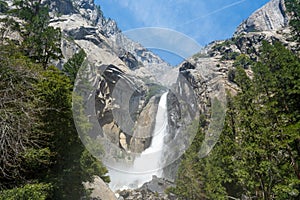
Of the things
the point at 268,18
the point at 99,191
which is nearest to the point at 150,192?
the point at 99,191

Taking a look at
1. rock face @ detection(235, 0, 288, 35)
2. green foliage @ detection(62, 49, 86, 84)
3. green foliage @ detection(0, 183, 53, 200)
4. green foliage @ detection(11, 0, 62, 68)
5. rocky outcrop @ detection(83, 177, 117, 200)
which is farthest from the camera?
rock face @ detection(235, 0, 288, 35)

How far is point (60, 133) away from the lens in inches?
320

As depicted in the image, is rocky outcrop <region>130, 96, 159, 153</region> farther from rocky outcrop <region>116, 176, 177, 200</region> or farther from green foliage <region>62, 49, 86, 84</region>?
rocky outcrop <region>116, 176, 177, 200</region>

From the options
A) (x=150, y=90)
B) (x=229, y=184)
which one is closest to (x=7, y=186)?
(x=150, y=90)

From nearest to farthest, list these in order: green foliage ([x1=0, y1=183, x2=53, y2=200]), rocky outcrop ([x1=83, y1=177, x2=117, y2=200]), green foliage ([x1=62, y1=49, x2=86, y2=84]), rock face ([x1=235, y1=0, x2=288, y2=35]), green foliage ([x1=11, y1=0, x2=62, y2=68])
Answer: green foliage ([x1=0, y1=183, x2=53, y2=200]) < green foliage ([x1=11, y1=0, x2=62, y2=68]) < rocky outcrop ([x1=83, y1=177, x2=117, y2=200]) < green foliage ([x1=62, y1=49, x2=86, y2=84]) < rock face ([x1=235, y1=0, x2=288, y2=35])

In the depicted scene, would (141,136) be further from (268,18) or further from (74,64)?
(268,18)

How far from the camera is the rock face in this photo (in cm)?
6944

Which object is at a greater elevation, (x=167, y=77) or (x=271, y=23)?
(x=271, y=23)

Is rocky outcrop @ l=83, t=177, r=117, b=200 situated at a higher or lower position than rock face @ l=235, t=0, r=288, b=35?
lower

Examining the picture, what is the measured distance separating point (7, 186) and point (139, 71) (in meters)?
4.60

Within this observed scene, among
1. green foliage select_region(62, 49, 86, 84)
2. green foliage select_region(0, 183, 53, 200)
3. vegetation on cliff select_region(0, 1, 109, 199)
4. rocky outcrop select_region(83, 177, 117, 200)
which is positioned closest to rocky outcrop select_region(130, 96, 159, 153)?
vegetation on cliff select_region(0, 1, 109, 199)

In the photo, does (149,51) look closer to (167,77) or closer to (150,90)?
(167,77)

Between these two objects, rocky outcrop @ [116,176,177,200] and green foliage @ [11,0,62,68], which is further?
rocky outcrop @ [116,176,177,200]

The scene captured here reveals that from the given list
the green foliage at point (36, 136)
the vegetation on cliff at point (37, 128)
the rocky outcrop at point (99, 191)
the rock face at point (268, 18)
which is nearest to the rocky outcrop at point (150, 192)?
the rocky outcrop at point (99, 191)
